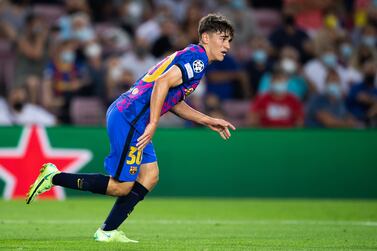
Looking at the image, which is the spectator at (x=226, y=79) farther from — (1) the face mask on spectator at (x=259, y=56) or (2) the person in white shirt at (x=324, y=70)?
(2) the person in white shirt at (x=324, y=70)

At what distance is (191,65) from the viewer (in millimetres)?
8945

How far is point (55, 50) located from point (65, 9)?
2283mm

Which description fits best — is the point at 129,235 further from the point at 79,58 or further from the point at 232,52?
the point at 232,52

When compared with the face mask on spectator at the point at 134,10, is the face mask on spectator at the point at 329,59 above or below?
below

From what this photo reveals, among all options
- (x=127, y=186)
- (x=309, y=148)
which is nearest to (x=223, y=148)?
(x=309, y=148)

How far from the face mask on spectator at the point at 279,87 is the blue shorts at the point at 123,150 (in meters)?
9.06

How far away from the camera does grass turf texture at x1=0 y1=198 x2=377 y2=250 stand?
9250 mm

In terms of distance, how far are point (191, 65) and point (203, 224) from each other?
359 centimetres

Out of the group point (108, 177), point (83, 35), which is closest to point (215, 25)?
point (108, 177)

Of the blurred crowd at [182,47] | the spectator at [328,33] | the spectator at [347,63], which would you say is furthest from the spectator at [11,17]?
the spectator at [347,63]

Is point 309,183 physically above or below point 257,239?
below

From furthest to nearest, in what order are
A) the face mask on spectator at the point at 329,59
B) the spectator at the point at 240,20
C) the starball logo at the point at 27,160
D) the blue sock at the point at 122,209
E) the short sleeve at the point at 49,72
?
the spectator at the point at 240,20
the face mask on spectator at the point at 329,59
the short sleeve at the point at 49,72
the starball logo at the point at 27,160
the blue sock at the point at 122,209

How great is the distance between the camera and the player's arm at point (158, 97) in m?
8.67

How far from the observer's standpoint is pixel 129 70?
18484 millimetres
